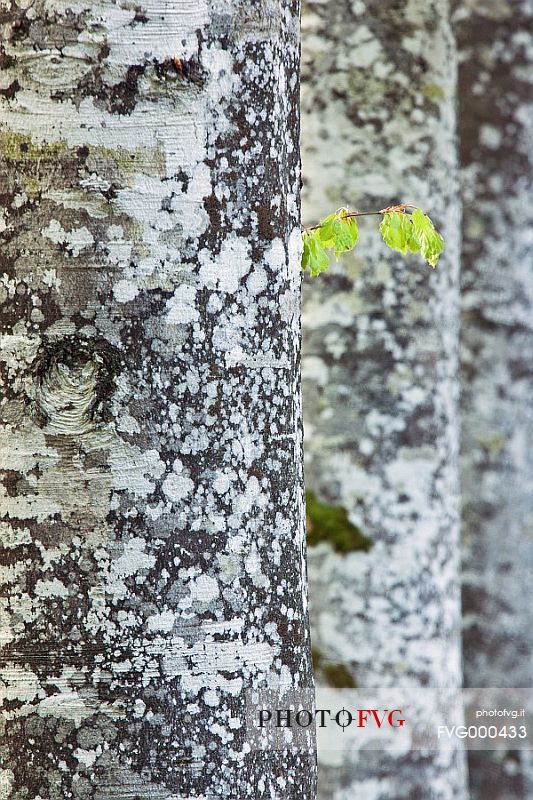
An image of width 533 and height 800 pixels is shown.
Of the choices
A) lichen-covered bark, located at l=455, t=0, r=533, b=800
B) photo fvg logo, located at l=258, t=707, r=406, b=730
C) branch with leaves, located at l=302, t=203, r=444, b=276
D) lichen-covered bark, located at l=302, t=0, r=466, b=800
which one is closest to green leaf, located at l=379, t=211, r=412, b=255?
branch with leaves, located at l=302, t=203, r=444, b=276

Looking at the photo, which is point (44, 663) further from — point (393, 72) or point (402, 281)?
point (393, 72)

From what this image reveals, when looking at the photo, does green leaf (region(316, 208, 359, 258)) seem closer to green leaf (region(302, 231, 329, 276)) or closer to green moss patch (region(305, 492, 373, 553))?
green leaf (region(302, 231, 329, 276))

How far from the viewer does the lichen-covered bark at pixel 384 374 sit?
3.59 metres

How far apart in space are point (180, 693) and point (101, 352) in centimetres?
49

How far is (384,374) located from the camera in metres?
3.64

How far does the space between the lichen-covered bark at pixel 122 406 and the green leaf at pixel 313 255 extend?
0.82ft

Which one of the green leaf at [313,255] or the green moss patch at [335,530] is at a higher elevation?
the green leaf at [313,255]

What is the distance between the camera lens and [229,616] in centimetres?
132

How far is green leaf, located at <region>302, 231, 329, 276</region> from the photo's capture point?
5.09ft

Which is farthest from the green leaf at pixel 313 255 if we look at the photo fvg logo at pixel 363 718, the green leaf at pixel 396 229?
the photo fvg logo at pixel 363 718

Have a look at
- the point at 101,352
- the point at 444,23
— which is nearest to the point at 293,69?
the point at 101,352

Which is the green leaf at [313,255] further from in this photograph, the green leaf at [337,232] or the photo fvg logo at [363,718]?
the photo fvg logo at [363,718]

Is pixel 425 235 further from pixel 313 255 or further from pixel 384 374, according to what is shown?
pixel 384 374

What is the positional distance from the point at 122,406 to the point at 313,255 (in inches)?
18.8
